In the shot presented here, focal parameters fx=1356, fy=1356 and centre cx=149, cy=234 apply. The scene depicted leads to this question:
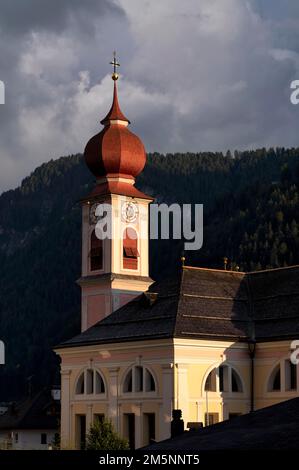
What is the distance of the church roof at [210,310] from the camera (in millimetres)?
72625

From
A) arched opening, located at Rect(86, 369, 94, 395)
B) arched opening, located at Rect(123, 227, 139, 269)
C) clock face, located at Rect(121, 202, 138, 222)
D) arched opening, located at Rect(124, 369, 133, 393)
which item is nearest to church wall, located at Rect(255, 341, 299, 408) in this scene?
arched opening, located at Rect(124, 369, 133, 393)

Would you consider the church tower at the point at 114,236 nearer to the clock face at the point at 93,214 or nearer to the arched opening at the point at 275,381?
the clock face at the point at 93,214

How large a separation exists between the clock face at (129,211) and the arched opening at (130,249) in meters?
0.66

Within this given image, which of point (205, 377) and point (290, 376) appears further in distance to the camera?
point (205, 377)

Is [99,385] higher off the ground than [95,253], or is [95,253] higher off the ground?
[95,253]

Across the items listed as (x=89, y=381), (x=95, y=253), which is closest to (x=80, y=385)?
(x=89, y=381)

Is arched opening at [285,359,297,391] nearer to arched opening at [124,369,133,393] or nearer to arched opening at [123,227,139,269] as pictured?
arched opening at [124,369,133,393]

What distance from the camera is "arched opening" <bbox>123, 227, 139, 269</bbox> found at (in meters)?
85.3

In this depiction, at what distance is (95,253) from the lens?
85938mm

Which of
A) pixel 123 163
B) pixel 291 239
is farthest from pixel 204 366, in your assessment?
pixel 291 239

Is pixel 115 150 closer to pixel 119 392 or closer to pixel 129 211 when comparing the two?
pixel 129 211

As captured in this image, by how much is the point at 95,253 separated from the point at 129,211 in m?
3.43

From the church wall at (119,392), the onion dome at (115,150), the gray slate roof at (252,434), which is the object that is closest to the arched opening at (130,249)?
the onion dome at (115,150)

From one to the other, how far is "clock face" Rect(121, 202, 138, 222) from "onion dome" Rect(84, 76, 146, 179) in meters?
3.01
